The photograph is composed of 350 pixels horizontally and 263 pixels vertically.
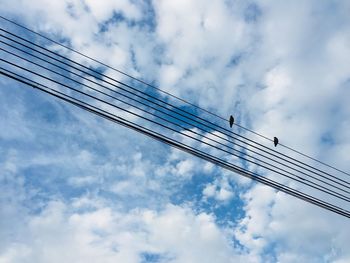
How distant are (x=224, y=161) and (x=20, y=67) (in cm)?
706

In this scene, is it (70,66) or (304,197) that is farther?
(304,197)

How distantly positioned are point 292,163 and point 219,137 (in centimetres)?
338

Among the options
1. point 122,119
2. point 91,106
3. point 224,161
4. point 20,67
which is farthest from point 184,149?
point 20,67

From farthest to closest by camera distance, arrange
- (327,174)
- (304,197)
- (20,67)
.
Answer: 1. (327,174)
2. (304,197)
3. (20,67)

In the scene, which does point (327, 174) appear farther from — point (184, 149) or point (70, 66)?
point (70, 66)

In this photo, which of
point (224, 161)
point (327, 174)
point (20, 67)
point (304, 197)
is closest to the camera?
point (20, 67)

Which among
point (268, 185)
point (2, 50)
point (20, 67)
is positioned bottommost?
point (268, 185)

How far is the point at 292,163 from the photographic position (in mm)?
14812

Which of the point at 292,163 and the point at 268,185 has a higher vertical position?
the point at 292,163

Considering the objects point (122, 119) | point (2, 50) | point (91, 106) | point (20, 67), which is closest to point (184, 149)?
point (122, 119)

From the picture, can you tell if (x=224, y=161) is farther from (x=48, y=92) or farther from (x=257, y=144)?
(x=48, y=92)

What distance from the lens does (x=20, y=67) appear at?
11.4 metres

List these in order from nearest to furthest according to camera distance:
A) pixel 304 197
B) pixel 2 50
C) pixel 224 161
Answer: pixel 2 50
pixel 224 161
pixel 304 197

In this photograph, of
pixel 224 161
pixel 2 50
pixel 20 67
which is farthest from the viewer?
pixel 224 161
